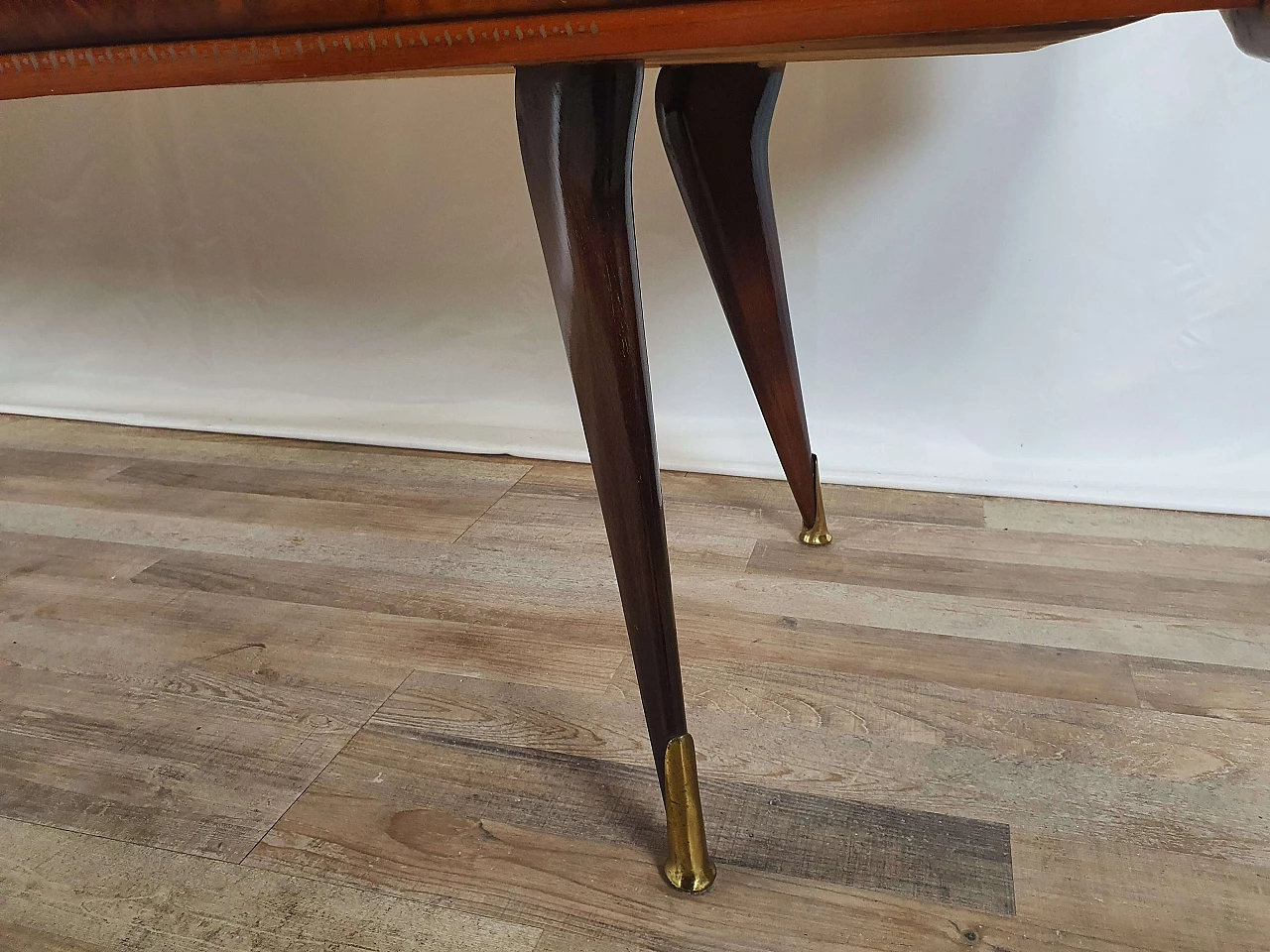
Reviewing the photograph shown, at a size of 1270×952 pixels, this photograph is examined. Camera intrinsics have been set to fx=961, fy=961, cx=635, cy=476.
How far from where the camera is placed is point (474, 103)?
1.33 meters

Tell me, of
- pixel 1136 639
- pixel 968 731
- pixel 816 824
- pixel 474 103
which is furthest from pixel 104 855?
pixel 474 103

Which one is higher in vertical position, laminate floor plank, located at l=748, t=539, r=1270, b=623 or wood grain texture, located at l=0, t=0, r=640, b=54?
wood grain texture, located at l=0, t=0, r=640, b=54

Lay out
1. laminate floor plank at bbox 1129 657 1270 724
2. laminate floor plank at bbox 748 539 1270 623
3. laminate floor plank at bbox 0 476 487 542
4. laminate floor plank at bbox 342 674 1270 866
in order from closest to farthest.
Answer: laminate floor plank at bbox 342 674 1270 866
laminate floor plank at bbox 1129 657 1270 724
laminate floor plank at bbox 748 539 1270 623
laminate floor plank at bbox 0 476 487 542

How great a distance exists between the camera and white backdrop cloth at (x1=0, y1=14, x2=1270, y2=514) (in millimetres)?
1113

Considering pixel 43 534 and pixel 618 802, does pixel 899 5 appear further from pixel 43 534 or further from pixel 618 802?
pixel 43 534

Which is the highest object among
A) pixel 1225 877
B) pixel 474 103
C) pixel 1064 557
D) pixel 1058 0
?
pixel 1058 0

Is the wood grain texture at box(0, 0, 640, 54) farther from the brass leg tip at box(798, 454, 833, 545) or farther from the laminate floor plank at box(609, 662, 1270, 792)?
the brass leg tip at box(798, 454, 833, 545)

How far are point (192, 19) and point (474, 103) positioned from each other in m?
0.90

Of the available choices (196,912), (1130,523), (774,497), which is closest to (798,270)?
(774,497)

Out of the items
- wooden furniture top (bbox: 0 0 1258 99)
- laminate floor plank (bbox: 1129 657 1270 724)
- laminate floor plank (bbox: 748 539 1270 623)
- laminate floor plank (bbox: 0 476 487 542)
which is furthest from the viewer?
laminate floor plank (bbox: 0 476 487 542)

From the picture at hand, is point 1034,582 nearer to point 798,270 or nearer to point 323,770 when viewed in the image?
point 798,270

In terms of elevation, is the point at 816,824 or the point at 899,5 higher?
the point at 899,5

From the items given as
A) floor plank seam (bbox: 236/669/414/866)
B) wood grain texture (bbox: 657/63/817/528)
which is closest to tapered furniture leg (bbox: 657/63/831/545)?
wood grain texture (bbox: 657/63/817/528)

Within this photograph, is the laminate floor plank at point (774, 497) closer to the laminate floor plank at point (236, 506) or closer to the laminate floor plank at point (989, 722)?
the laminate floor plank at point (236, 506)
